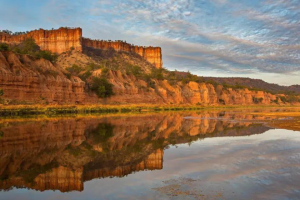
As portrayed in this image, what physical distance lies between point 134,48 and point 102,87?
10308 centimetres

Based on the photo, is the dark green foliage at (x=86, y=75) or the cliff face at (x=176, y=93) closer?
the dark green foliage at (x=86, y=75)

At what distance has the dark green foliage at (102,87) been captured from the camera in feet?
196

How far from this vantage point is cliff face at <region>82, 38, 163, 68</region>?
133 m

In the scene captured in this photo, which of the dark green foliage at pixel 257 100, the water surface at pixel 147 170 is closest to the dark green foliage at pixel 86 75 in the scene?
the water surface at pixel 147 170

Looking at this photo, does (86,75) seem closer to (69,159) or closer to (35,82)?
(35,82)

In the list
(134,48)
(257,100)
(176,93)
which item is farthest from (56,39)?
(257,100)

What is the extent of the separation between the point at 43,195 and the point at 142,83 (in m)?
72.2

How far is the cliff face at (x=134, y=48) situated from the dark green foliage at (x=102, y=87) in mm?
71863

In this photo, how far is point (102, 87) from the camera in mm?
59625

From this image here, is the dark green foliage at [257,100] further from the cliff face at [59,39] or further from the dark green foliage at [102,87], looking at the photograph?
the dark green foliage at [102,87]

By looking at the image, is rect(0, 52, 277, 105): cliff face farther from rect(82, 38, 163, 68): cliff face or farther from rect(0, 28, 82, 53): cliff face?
rect(82, 38, 163, 68): cliff face

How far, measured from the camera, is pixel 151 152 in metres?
12.4

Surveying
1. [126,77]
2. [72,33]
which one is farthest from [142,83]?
[72,33]

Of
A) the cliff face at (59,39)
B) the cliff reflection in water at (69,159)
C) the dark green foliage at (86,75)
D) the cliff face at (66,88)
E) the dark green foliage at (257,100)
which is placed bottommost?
the cliff reflection in water at (69,159)
